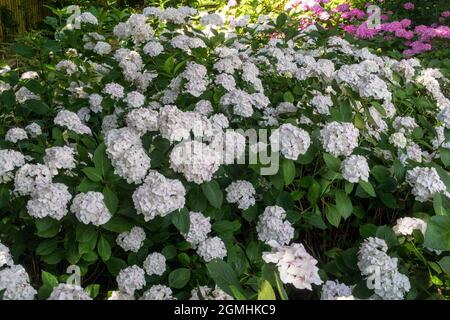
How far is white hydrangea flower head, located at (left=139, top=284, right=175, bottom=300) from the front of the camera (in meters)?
1.41

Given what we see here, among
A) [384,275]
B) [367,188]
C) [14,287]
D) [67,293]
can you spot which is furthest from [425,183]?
[14,287]

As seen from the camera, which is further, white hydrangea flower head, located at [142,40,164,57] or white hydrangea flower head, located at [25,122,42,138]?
white hydrangea flower head, located at [142,40,164,57]

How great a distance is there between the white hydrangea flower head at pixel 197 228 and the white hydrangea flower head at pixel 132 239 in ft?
0.47

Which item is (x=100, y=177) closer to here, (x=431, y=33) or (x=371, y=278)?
(x=371, y=278)

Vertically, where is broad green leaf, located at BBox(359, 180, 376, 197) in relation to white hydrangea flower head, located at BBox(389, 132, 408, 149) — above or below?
above

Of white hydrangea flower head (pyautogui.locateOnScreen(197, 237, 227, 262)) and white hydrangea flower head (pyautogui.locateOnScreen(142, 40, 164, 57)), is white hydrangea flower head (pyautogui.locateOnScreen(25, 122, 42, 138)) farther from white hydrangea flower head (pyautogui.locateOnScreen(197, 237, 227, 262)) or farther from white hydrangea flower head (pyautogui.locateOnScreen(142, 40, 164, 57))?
white hydrangea flower head (pyautogui.locateOnScreen(197, 237, 227, 262))

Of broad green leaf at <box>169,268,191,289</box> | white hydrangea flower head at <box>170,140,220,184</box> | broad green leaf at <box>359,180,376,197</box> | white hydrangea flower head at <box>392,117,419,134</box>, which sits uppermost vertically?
white hydrangea flower head at <box>170,140,220,184</box>

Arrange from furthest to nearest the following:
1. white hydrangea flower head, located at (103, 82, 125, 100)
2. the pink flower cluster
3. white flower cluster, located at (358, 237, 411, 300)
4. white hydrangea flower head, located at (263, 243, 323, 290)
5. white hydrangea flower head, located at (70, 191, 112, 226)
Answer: the pink flower cluster → white hydrangea flower head, located at (103, 82, 125, 100) → white hydrangea flower head, located at (70, 191, 112, 226) → white flower cluster, located at (358, 237, 411, 300) → white hydrangea flower head, located at (263, 243, 323, 290)

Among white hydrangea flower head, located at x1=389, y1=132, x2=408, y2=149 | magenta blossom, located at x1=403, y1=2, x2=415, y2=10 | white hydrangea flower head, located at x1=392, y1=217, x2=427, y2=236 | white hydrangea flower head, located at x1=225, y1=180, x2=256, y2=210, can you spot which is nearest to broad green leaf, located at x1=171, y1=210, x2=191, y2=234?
white hydrangea flower head, located at x1=225, y1=180, x2=256, y2=210

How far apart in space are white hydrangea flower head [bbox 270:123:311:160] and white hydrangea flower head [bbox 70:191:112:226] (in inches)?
23.4

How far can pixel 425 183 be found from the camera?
5.45 feet

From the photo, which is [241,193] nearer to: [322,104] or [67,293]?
[322,104]

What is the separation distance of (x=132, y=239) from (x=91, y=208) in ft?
0.67
